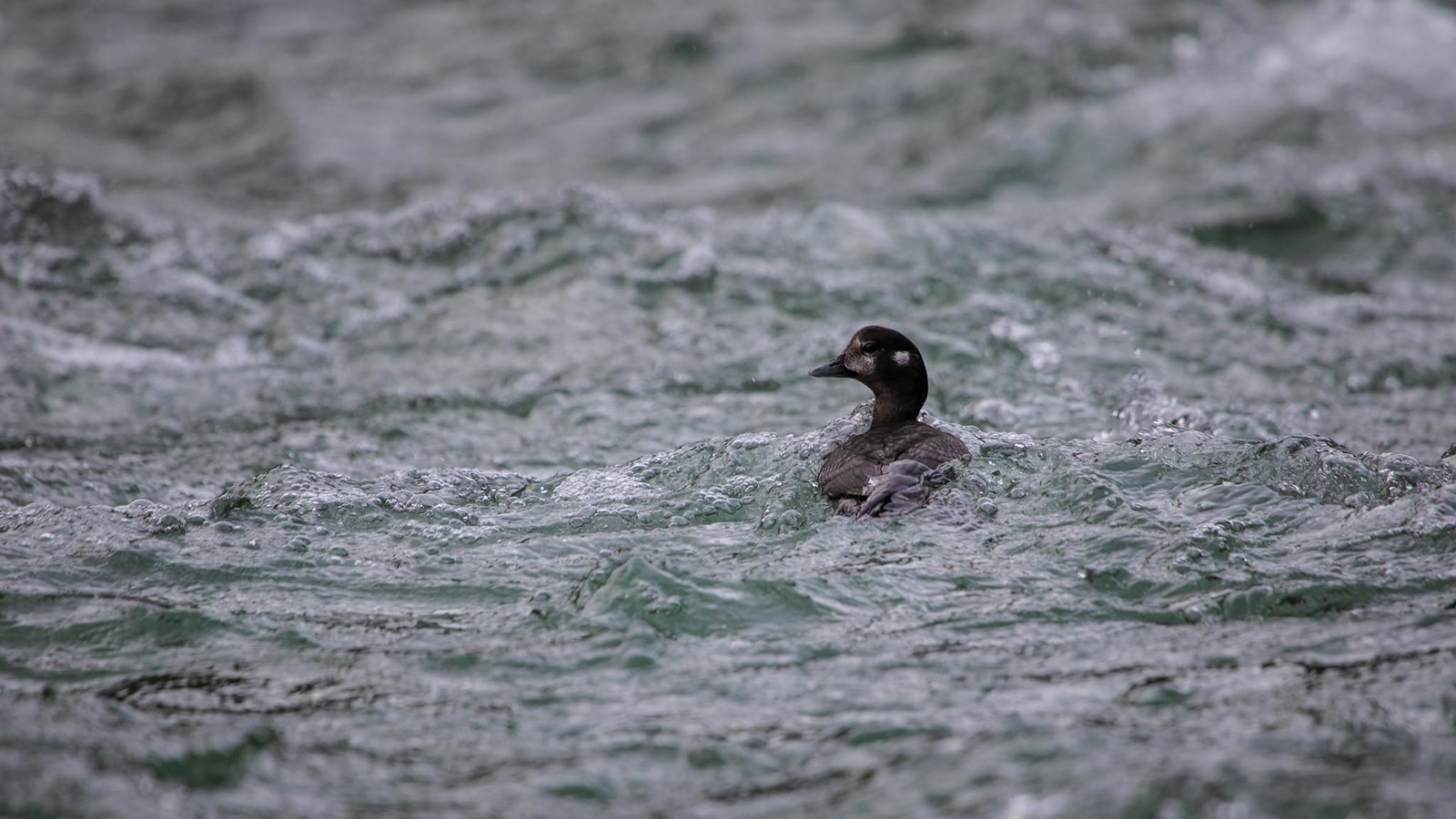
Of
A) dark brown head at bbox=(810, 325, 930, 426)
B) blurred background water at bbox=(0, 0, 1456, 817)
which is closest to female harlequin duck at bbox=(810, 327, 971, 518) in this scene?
dark brown head at bbox=(810, 325, 930, 426)

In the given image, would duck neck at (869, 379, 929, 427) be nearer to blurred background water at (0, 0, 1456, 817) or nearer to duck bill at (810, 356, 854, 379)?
duck bill at (810, 356, 854, 379)

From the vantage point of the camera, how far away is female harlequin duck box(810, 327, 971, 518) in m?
5.06

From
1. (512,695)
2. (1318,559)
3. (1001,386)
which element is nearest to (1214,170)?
(1001,386)

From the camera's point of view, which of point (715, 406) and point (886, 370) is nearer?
point (886, 370)

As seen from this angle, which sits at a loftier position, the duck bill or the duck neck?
the duck bill

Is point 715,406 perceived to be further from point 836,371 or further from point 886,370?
point 886,370

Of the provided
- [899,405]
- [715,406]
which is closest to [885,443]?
[899,405]

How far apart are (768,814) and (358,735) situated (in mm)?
1174

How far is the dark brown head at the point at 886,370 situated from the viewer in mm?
5879

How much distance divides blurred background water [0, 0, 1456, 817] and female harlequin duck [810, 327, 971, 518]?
0.55 ft

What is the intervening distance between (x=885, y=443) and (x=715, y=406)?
2.32 m

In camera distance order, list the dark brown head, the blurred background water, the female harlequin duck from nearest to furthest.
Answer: the blurred background water
the female harlequin duck
the dark brown head

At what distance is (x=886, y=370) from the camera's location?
5918 mm

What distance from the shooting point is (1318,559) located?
4535 millimetres
